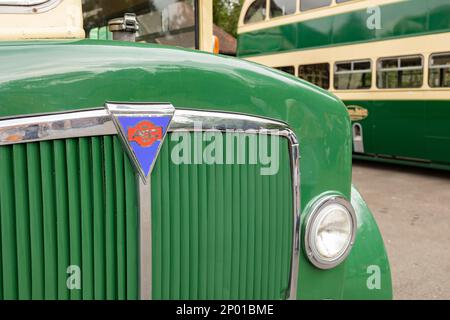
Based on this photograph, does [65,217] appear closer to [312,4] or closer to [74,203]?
[74,203]

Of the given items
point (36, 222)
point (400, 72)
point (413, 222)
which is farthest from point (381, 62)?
point (36, 222)

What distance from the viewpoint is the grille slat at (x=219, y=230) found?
1537 mm

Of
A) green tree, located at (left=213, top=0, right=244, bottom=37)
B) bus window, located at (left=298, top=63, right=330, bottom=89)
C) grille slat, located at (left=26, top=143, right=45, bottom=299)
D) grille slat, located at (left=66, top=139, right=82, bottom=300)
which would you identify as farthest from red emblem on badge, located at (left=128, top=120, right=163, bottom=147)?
green tree, located at (left=213, top=0, right=244, bottom=37)

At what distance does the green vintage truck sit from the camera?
1355mm

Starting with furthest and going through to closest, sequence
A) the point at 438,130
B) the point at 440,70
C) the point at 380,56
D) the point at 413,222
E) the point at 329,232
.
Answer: the point at 380,56, the point at 438,130, the point at 440,70, the point at 413,222, the point at 329,232

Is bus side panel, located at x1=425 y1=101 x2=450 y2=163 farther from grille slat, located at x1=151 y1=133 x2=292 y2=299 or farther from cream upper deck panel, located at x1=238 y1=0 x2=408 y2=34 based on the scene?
grille slat, located at x1=151 y1=133 x2=292 y2=299

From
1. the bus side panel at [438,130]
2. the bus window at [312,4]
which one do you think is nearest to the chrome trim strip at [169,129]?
the bus side panel at [438,130]

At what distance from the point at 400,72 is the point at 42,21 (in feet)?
24.8

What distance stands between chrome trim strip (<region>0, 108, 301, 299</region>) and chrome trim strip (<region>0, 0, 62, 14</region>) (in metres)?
0.57

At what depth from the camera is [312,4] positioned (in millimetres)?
9477

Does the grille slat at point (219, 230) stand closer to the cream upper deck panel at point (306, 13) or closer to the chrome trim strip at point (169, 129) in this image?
the chrome trim strip at point (169, 129)

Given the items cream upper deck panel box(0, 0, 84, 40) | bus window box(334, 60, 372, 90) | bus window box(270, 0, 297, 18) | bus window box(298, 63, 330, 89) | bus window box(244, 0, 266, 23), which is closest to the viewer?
cream upper deck panel box(0, 0, 84, 40)
